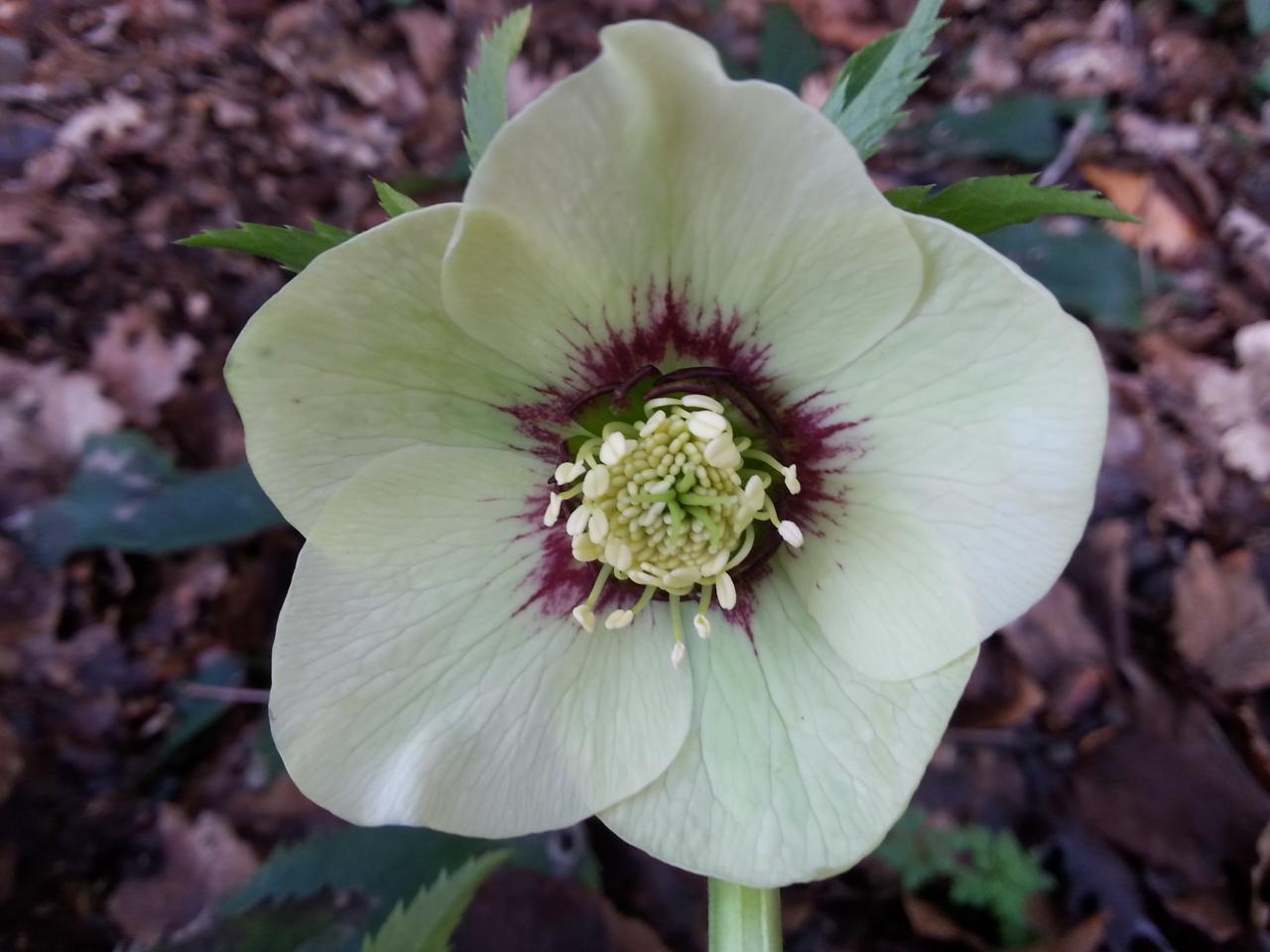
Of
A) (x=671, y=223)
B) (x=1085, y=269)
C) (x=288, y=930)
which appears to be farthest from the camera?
(x=1085, y=269)

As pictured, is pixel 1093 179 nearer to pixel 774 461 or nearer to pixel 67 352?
pixel 774 461

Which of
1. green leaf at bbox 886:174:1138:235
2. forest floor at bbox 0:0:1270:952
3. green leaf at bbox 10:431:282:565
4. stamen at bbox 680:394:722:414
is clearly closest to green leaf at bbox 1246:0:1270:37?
forest floor at bbox 0:0:1270:952

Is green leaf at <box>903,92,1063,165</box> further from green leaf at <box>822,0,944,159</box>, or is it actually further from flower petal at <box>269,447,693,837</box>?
flower petal at <box>269,447,693,837</box>

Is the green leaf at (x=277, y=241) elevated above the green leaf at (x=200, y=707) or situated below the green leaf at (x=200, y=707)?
above

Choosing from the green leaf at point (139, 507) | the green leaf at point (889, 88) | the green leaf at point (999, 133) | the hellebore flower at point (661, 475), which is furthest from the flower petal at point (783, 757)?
the green leaf at point (999, 133)

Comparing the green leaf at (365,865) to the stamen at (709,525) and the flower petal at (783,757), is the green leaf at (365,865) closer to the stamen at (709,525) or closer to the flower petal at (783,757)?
the flower petal at (783,757)

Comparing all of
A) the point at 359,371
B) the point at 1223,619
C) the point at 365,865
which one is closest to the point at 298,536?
the point at 365,865

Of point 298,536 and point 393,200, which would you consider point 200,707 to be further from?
point 393,200
